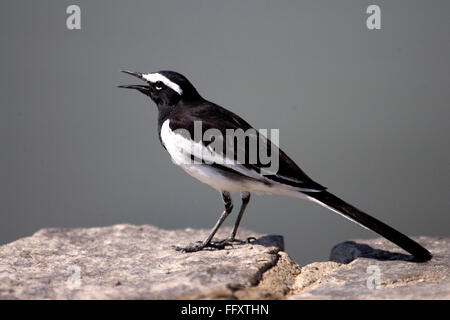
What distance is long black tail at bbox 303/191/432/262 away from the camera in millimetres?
4223

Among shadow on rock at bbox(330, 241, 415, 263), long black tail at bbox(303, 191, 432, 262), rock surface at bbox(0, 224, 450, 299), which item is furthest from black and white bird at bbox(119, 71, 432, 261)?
rock surface at bbox(0, 224, 450, 299)

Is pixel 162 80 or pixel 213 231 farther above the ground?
pixel 162 80

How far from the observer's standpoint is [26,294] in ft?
11.5

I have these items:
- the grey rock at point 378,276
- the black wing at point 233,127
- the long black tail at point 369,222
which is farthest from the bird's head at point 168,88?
the grey rock at point 378,276

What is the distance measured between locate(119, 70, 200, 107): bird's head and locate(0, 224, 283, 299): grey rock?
1.23 meters

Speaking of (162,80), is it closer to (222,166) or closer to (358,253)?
(222,166)

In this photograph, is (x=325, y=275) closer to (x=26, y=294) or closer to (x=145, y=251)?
(x=145, y=251)

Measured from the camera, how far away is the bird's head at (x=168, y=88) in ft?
15.5

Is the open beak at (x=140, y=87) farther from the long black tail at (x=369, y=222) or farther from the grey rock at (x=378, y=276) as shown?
the grey rock at (x=378, y=276)

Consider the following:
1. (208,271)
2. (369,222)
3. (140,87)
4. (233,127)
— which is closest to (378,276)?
(369,222)

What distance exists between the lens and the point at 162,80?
479 cm

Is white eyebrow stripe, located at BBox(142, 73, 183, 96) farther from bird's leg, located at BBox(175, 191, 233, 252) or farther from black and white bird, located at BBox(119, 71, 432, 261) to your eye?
bird's leg, located at BBox(175, 191, 233, 252)

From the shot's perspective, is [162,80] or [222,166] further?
[162,80]

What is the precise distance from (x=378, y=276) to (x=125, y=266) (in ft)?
5.86
